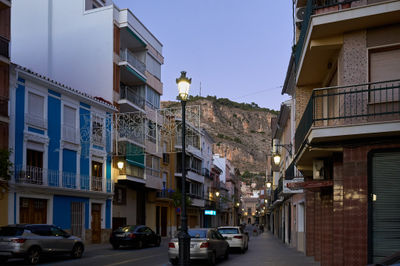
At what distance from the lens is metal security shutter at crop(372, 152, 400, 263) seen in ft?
34.2

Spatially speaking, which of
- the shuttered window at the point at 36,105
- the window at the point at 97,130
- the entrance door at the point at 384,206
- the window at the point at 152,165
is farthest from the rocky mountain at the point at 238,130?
the entrance door at the point at 384,206

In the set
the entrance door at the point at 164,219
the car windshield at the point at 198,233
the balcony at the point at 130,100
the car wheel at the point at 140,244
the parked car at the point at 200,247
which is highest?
the balcony at the point at 130,100

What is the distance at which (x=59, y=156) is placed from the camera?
91.9 ft

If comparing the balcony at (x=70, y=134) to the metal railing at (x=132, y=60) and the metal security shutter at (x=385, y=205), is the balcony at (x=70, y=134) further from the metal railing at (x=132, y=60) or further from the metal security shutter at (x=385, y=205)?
the metal security shutter at (x=385, y=205)

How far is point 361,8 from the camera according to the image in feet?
36.1

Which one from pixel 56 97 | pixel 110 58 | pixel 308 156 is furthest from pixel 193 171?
pixel 308 156

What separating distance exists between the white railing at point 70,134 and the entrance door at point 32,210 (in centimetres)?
428

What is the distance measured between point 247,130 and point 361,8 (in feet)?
574

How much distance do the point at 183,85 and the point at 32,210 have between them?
53.4 feet

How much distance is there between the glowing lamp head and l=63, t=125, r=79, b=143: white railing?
17256 mm

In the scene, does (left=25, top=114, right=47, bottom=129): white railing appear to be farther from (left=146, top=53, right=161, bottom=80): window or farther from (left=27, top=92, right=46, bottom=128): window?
(left=146, top=53, right=161, bottom=80): window

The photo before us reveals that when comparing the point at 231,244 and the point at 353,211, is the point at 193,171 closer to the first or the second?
the point at 231,244

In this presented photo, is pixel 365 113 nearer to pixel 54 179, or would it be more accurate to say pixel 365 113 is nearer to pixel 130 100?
pixel 54 179

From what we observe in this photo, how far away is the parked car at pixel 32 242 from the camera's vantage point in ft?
55.2
